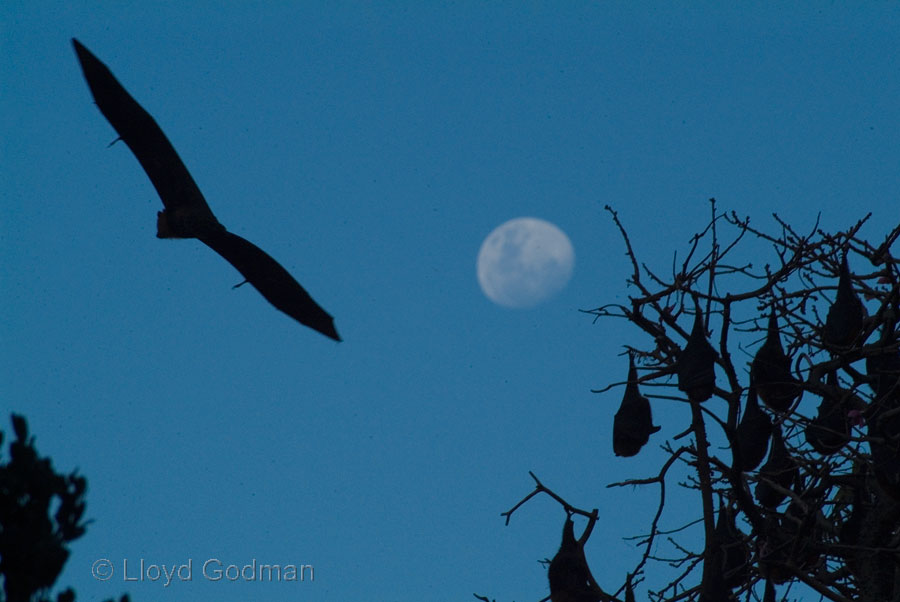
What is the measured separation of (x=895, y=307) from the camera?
23.9 feet

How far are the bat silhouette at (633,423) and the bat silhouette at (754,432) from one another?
2.07 feet

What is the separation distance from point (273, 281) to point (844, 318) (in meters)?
3.80

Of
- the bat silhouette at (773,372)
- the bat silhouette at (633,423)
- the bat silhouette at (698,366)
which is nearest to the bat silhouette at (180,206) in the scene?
the bat silhouette at (698,366)

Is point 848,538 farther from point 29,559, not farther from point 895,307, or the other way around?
point 29,559

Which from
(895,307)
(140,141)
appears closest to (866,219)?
(895,307)

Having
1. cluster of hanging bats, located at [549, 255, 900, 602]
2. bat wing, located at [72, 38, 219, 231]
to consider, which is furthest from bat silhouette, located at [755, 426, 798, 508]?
bat wing, located at [72, 38, 219, 231]

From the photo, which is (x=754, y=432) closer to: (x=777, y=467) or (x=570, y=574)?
(x=777, y=467)

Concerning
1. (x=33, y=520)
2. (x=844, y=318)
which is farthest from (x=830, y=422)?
(x=33, y=520)

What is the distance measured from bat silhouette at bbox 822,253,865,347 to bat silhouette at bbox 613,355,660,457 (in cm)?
135

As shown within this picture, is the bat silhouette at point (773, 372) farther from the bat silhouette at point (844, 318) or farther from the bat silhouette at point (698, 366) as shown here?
the bat silhouette at point (698, 366)

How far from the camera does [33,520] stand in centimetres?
432

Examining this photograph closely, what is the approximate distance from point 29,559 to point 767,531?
13.7 ft

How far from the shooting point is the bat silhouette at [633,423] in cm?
809

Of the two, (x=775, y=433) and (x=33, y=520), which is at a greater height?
(x=775, y=433)
